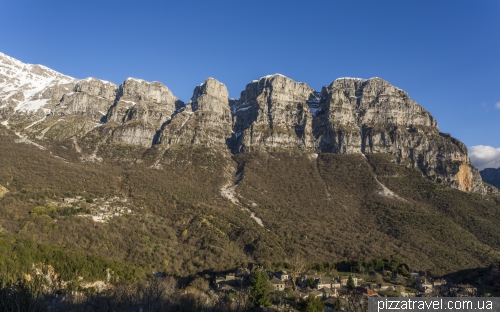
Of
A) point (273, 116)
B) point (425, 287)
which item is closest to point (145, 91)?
point (273, 116)

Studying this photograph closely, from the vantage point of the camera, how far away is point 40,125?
136625mm

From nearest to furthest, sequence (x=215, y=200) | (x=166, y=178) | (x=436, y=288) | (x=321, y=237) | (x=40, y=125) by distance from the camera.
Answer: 1. (x=436, y=288)
2. (x=321, y=237)
3. (x=215, y=200)
4. (x=166, y=178)
5. (x=40, y=125)

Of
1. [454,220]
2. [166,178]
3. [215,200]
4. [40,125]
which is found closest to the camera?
[454,220]

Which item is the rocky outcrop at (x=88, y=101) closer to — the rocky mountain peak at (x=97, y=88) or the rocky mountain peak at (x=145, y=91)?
the rocky mountain peak at (x=97, y=88)

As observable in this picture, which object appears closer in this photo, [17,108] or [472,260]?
[472,260]

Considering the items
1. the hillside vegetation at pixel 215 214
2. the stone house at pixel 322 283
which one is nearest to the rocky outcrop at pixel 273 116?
the hillside vegetation at pixel 215 214

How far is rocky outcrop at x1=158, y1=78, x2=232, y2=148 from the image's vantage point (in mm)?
135750

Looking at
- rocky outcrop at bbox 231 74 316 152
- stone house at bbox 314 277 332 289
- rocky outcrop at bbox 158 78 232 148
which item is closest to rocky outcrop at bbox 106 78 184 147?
rocky outcrop at bbox 158 78 232 148

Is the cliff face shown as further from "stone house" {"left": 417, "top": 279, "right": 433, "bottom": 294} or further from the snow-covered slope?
"stone house" {"left": 417, "top": 279, "right": 433, "bottom": 294}

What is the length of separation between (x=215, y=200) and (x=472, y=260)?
193 feet

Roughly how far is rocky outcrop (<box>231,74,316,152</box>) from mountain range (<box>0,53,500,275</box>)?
647 mm

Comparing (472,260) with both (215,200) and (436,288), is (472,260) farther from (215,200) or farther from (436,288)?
(215,200)

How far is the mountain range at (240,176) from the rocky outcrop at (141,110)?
0.65 metres

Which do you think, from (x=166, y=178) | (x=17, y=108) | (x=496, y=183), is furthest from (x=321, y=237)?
(x=496, y=183)
